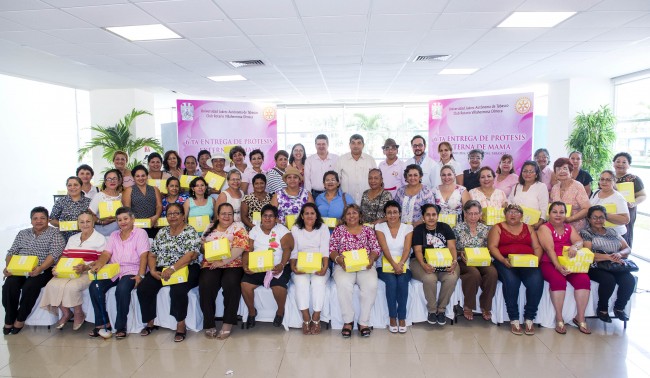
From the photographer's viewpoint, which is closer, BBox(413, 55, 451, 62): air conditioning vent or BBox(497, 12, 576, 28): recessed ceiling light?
BBox(497, 12, 576, 28): recessed ceiling light

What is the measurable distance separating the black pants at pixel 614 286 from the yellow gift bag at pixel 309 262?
9.22 ft

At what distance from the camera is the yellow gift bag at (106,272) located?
154 inches

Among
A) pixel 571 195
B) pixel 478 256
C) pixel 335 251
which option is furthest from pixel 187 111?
pixel 571 195

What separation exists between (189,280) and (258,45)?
11.5 feet

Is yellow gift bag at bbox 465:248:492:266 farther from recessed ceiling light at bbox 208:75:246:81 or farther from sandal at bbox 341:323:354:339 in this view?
recessed ceiling light at bbox 208:75:246:81

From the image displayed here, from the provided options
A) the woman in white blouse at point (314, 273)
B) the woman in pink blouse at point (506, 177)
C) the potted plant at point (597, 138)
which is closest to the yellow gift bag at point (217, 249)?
the woman in white blouse at point (314, 273)

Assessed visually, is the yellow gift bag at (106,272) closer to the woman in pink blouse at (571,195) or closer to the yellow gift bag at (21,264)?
the yellow gift bag at (21,264)

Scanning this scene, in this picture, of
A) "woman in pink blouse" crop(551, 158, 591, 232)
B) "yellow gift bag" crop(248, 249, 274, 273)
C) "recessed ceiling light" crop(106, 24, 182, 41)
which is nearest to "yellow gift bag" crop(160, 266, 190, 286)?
"yellow gift bag" crop(248, 249, 274, 273)

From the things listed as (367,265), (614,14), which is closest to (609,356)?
(367,265)

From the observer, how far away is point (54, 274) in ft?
13.2

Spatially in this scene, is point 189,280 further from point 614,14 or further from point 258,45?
point 614,14

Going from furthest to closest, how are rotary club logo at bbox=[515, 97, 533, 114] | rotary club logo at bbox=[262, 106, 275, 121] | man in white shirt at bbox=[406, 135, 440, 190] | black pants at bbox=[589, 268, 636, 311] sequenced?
rotary club logo at bbox=[262, 106, 275, 121]
rotary club logo at bbox=[515, 97, 533, 114]
man in white shirt at bbox=[406, 135, 440, 190]
black pants at bbox=[589, 268, 636, 311]

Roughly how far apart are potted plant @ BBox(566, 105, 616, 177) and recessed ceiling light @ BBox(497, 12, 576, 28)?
4347mm

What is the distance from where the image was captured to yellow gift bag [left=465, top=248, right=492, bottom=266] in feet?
13.1
